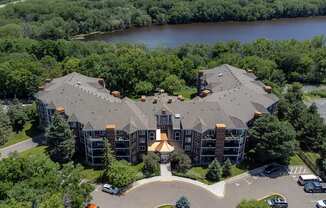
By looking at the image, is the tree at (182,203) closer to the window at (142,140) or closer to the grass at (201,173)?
the grass at (201,173)

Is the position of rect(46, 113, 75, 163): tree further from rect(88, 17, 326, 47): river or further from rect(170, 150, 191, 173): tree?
rect(88, 17, 326, 47): river

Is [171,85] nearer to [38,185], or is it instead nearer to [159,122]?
[159,122]

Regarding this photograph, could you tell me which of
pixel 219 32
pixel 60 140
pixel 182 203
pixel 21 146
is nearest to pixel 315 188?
pixel 182 203

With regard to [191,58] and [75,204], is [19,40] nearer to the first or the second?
[191,58]

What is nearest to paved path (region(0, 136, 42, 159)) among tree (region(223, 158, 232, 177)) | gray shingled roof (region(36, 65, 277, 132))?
gray shingled roof (region(36, 65, 277, 132))

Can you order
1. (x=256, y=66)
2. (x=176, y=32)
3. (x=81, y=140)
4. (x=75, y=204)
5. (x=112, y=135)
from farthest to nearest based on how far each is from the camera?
(x=176, y=32)
(x=256, y=66)
(x=81, y=140)
(x=112, y=135)
(x=75, y=204)

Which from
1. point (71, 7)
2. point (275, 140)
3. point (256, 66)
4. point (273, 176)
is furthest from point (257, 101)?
point (71, 7)
